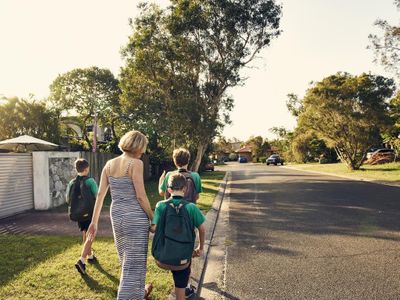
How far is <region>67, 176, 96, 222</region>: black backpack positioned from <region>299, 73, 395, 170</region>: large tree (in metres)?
26.6

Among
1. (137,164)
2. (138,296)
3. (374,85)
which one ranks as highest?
(374,85)

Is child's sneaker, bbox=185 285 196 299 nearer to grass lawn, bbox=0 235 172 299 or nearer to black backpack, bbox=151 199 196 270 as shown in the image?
grass lawn, bbox=0 235 172 299

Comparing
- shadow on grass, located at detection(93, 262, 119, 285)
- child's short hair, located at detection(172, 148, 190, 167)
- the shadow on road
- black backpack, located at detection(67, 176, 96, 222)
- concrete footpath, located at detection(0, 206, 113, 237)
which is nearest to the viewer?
child's short hair, located at detection(172, 148, 190, 167)

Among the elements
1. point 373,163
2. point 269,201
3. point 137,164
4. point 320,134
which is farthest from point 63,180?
point 373,163

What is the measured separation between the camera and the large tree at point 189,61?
1884cm

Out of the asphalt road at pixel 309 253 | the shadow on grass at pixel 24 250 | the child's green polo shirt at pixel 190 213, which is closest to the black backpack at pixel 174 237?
the child's green polo shirt at pixel 190 213

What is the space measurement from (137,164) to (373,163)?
4058cm

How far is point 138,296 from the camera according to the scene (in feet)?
11.3

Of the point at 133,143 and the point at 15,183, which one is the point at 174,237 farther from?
the point at 15,183

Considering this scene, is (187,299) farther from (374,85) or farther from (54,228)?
(374,85)

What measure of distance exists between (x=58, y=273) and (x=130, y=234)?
235 cm

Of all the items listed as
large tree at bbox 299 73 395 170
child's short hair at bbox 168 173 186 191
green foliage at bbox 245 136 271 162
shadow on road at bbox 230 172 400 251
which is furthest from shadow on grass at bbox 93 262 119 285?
green foliage at bbox 245 136 271 162

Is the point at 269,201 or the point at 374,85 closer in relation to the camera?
the point at 269,201

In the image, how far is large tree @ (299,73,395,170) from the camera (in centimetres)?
2828
